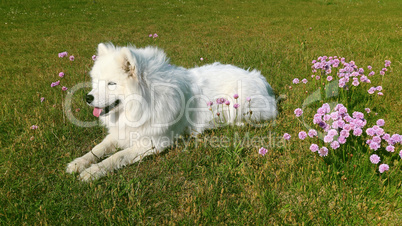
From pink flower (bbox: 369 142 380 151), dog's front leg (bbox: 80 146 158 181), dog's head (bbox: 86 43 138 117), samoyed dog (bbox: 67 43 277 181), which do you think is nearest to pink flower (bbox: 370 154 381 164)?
pink flower (bbox: 369 142 380 151)

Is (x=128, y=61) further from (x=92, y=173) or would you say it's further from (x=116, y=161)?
(x=92, y=173)

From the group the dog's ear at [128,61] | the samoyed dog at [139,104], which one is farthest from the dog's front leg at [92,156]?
the dog's ear at [128,61]

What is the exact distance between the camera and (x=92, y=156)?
3.13m

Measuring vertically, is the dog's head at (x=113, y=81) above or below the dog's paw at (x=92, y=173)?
above

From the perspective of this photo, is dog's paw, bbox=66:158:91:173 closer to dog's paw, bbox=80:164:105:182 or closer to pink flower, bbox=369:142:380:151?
dog's paw, bbox=80:164:105:182

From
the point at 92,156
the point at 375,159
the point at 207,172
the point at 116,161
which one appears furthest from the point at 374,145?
the point at 92,156

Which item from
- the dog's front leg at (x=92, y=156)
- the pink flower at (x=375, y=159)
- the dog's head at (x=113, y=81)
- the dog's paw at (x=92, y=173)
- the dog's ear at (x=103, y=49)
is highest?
the dog's ear at (x=103, y=49)

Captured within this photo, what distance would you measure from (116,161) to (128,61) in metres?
1.14

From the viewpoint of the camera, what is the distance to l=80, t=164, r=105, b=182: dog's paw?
2756 millimetres

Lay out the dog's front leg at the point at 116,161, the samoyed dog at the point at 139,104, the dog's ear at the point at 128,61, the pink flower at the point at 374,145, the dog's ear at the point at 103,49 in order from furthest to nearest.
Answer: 1. the dog's ear at the point at 103,49
2. the samoyed dog at the point at 139,104
3. the dog's front leg at the point at 116,161
4. the dog's ear at the point at 128,61
5. the pink flower at the point at 374,145

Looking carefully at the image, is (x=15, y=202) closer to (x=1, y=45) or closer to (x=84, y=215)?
(x=84, y=215)

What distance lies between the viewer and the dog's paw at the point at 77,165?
2904 mm

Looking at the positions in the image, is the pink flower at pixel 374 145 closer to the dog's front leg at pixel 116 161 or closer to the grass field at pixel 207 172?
the grass field at pixel 207 172

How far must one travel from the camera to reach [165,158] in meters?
3.23
